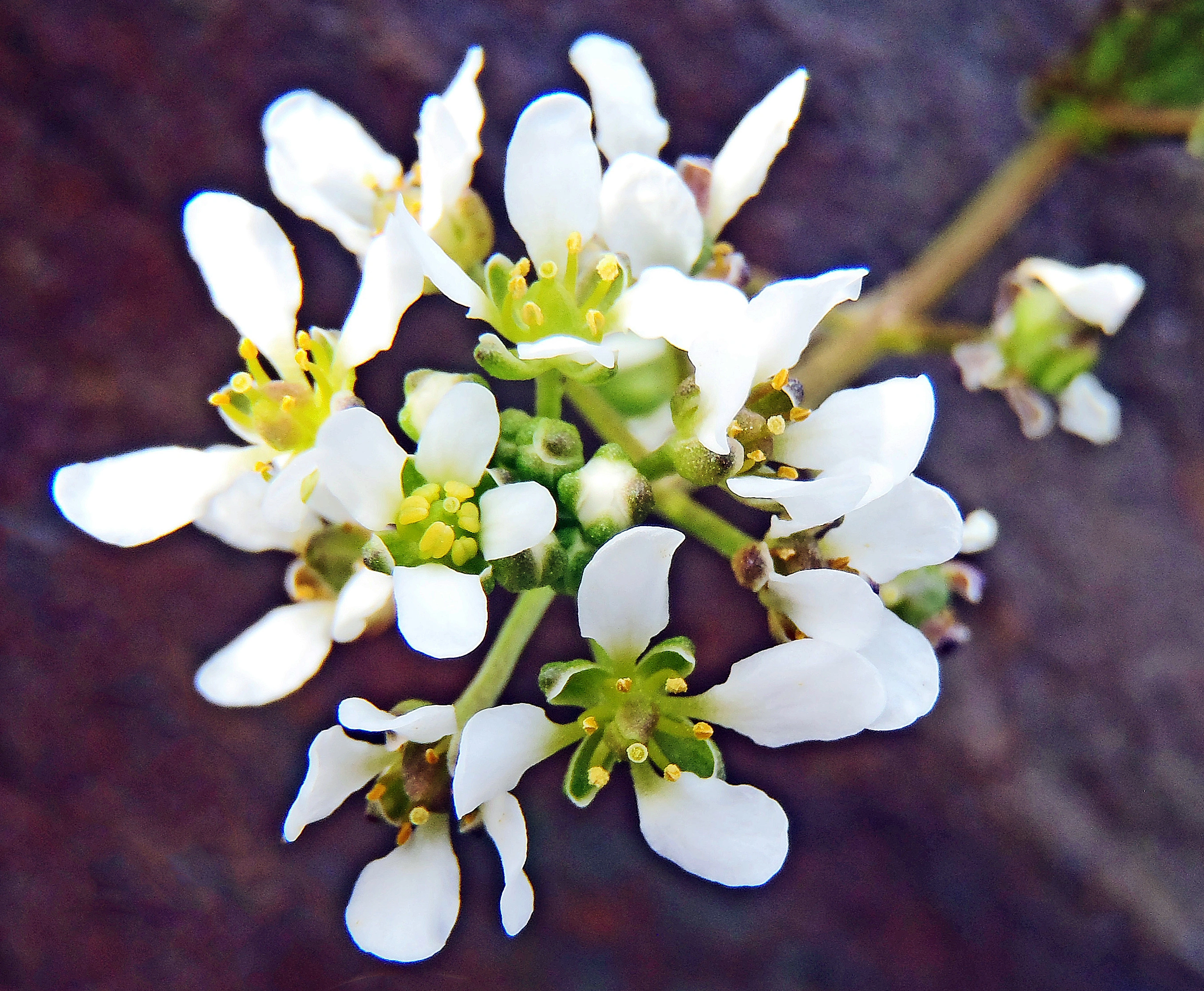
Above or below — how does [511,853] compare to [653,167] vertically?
below

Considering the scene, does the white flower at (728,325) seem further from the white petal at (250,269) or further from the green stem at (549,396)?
the white petal at (250,269)

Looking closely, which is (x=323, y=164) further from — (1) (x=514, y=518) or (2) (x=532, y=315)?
(1) (x=514, y=518)

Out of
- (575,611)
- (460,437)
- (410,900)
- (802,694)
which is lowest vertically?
(575,611)

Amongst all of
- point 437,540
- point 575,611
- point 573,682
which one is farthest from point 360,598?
point 575,611

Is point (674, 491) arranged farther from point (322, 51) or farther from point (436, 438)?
point (322, 51)

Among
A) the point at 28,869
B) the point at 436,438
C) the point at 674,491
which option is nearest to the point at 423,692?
the point at 28,869

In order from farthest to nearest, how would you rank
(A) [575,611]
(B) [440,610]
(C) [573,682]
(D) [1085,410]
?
(A) [575,611]
(D) [1085,410]
(C) [573,682]
(B) [440,610]
